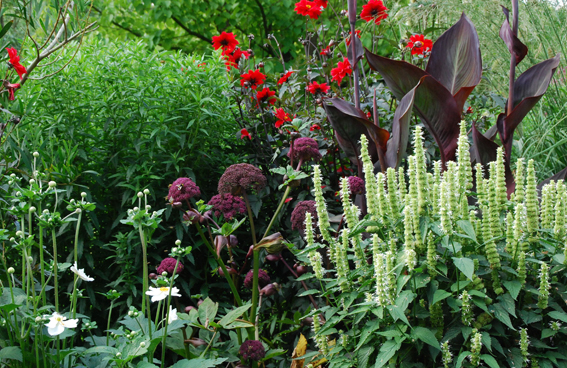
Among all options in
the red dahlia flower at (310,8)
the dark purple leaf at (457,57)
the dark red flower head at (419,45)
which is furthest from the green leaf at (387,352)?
the red dahlia flower at (310,8)

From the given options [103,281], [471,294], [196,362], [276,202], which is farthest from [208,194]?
[471,294]

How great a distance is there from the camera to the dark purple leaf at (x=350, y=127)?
2.36m

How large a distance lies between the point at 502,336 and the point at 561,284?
0.91ft

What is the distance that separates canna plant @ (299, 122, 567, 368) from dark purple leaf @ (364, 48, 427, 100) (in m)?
0.76

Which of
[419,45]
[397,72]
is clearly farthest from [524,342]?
[419,45]

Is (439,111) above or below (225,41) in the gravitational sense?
below

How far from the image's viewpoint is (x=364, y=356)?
1.59m

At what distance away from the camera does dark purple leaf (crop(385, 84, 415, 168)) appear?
212cm

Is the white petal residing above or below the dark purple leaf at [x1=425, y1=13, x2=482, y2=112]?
below

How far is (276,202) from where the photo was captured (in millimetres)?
2867

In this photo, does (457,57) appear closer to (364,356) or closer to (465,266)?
(465,266)

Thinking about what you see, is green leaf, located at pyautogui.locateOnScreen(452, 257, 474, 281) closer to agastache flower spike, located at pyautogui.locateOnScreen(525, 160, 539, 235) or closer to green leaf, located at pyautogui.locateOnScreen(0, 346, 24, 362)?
agastache flower spike, located at pyautogui.locateOnScreen(525, 160, 539, 235)

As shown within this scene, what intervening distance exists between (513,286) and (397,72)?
123 centimetres

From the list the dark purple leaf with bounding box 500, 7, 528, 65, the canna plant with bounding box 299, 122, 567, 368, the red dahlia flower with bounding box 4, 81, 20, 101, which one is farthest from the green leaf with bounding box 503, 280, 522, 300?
the red dahlia flower with bounding box 4, 81, 20, 101
